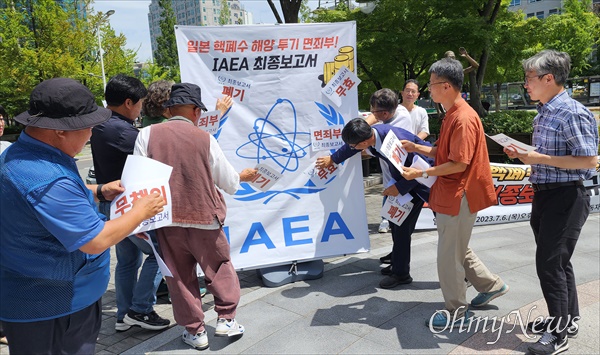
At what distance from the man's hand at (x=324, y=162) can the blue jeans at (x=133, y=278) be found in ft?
5.43

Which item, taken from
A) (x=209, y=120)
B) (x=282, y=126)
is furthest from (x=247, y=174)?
(x=282, y=126)

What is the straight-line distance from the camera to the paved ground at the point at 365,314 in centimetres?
324

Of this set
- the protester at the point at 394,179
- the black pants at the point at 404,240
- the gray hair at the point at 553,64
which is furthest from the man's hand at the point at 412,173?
the gray hair at the point at 553,64

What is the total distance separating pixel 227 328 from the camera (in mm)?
3281

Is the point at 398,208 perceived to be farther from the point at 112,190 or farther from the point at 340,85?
the point at 112,190

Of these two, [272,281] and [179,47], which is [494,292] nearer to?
[272,281]

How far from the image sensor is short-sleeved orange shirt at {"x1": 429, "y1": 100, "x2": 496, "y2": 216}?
3117 millimetres

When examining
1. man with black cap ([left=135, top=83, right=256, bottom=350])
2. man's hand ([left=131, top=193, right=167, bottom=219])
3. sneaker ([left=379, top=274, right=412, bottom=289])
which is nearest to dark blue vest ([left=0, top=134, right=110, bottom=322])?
man's hand ([left=131, top=193, right=167, bottom=219])

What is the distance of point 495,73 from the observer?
46.1 feet

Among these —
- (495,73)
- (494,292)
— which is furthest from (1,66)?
(494,292)

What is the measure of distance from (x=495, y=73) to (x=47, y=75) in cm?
1827

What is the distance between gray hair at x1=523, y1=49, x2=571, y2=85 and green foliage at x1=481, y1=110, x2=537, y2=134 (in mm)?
7007

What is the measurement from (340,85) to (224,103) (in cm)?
108

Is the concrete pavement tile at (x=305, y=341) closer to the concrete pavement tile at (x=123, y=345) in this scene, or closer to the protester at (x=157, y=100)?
the concrete pavement tile at (x=123, y=345)
